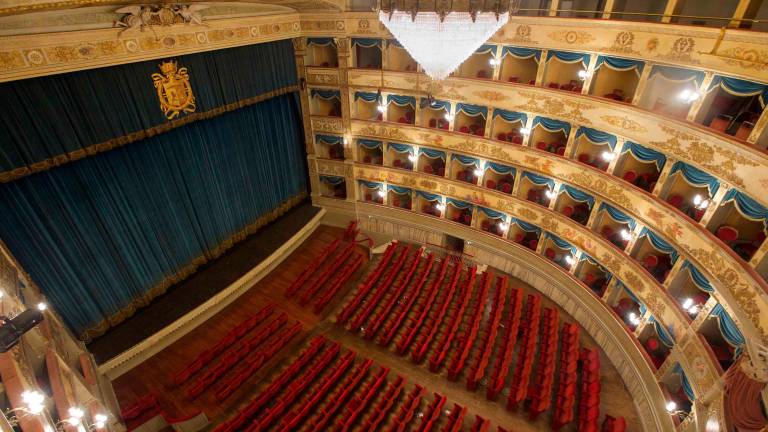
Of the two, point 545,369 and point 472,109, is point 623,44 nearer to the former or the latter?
point 472,109

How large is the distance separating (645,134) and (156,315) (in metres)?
14.0

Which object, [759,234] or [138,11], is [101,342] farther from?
[759,234]

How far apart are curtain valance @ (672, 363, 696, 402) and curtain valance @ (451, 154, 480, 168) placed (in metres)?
7.68

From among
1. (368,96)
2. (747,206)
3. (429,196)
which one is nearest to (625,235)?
(747,206)

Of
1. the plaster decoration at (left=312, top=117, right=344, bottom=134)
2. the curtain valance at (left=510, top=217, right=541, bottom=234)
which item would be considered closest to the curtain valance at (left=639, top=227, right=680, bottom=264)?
the curtain valance at (left=510, top=217, right=541, bottom=234)

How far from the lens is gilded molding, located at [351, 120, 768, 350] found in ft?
21.8

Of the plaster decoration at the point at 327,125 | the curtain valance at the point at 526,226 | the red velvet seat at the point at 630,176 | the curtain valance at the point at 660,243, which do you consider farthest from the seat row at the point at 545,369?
the plaster decoration at the point at 327,125

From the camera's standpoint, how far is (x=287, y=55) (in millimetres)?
13305

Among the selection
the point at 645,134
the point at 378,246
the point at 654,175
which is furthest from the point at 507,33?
the point at 378,246

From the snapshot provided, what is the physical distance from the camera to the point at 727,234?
7.70 meters

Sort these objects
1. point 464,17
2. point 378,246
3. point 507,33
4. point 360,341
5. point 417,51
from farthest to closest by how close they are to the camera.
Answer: point 378,246 < point 360,341 < point 507,33 < point 417,51 < point 464,17

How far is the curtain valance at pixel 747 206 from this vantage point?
6758mm

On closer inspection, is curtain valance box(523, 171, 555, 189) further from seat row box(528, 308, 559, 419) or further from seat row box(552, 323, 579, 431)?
seat row box(552, 323, 579, 431)

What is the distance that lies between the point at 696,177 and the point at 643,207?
4.40 ft
